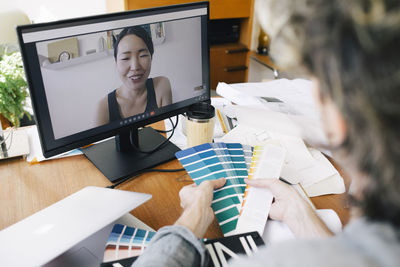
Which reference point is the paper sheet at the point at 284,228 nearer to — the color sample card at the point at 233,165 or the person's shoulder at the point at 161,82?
the color sample card at the point at 233,165

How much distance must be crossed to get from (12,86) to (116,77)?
1.18ft

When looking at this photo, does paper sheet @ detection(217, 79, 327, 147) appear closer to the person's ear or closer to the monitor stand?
the monitor stand

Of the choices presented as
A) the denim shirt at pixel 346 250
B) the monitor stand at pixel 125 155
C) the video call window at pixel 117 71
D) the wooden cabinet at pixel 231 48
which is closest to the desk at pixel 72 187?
the monitor stand at pixel 125 155

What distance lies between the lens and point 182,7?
915 millimetres

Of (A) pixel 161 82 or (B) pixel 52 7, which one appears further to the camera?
(B) pixel 52 7

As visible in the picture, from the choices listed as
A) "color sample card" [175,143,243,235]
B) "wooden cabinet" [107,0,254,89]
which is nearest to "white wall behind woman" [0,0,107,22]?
"wooden cabinet" [107,0,254,89]

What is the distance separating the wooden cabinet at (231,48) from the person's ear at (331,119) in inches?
86.2

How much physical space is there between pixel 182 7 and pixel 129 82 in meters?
0.25

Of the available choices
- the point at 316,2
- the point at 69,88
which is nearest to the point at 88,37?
the point at 69,88

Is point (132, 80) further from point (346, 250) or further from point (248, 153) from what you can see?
point (346, 250)

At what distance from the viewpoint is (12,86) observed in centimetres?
100

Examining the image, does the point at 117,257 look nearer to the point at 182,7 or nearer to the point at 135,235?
the point at 135,235

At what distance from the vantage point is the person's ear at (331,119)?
356mm

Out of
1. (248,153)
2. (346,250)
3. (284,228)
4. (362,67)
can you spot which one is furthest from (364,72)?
(248,153)
